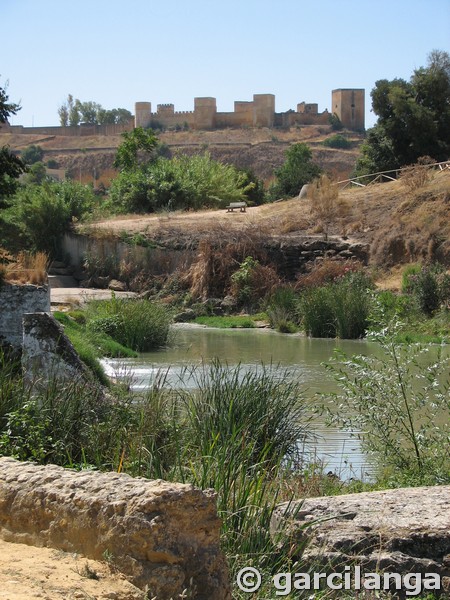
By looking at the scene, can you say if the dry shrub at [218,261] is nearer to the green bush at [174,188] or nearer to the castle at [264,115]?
the green bush at [174,188]

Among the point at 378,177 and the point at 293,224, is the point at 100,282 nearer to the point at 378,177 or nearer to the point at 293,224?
the point at 293,224

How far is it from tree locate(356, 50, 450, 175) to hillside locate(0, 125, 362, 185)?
1628 inches

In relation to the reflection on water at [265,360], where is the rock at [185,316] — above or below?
below

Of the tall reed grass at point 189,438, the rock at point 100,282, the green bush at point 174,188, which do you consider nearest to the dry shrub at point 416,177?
the green bush at point 174,188

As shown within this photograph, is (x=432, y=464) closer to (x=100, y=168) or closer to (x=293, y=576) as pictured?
(x=293, y=576)

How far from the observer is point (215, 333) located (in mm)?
25703

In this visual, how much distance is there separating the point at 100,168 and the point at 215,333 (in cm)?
7269

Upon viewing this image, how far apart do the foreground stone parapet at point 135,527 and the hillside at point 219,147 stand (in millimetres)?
79477

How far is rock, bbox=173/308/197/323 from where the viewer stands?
93.1 feet

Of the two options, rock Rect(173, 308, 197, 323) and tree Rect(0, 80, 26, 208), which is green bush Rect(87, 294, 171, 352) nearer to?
rock Rect(173, 308, 197, 323)

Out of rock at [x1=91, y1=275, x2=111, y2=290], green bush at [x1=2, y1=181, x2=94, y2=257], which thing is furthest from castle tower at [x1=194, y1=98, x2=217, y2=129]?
rock at [x1=91, y1=275, x2=111, y2=290]

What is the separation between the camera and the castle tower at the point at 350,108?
355 ft

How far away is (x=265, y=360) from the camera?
19359 mm

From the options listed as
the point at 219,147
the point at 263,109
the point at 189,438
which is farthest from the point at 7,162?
the point at 263,109
